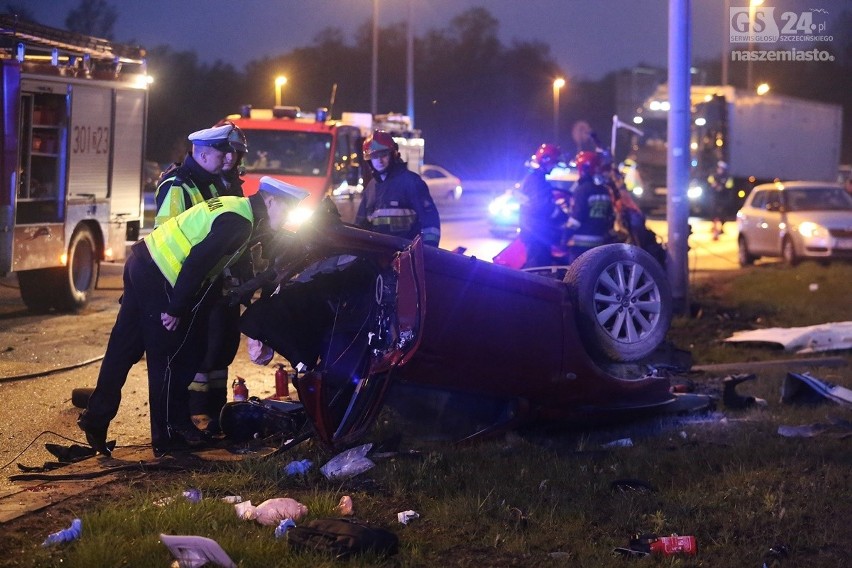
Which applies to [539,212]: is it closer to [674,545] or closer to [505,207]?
[674,545]

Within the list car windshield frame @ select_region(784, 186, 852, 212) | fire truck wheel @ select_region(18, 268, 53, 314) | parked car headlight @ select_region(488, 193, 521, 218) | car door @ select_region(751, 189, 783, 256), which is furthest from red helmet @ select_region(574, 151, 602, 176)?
parked car headlight @ select_region(488, 193, 521, 218)

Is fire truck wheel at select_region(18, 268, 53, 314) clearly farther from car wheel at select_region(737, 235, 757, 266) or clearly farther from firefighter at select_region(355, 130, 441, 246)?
car wheel at select_region(737, 235, 757, 266)

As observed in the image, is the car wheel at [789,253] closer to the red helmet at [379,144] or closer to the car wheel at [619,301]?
the red helmet at [379,144]

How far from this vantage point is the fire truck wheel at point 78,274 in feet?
38.7

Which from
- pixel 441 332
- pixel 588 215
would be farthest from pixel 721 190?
pixel 441 332

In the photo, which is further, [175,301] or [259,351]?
[259,351]

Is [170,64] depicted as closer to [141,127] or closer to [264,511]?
[141,127]

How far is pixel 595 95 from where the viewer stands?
67.8 m

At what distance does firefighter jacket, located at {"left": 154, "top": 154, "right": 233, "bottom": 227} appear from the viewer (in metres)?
6.57

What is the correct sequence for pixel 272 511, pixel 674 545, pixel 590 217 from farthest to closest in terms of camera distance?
1. pixel 590 217
2. pixel 272 511
3. pixel 674 545

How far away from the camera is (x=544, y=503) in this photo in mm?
5199

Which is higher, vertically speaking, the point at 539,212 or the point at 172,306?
the point at 539,212

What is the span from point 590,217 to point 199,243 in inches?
215

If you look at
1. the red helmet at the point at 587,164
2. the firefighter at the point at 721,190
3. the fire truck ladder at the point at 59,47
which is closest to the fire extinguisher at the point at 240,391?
the red helmet at the point at 587,164
